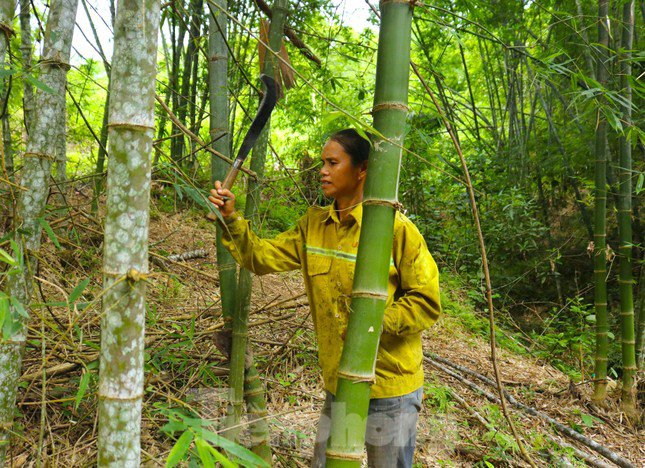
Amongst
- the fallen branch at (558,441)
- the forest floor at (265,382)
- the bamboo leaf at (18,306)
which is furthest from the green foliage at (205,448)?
the fallen branch at (558,441)

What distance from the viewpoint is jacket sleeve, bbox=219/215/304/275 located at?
81.9 inches

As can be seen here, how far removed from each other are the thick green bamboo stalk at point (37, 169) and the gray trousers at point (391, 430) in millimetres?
1208

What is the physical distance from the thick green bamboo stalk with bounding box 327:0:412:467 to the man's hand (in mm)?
683

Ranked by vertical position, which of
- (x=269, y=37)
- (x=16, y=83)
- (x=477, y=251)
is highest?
(x=16, y=83)

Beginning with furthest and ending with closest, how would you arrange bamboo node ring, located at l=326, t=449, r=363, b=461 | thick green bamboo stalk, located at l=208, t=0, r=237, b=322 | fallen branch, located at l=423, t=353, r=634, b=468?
fallen branch, located at l=423, t=353, r=634, b=468, thick green bamboo stalk, located at l=208, t=0, r=237, b=322, bamboo node ring, located at l=326, t=449, r=363, b=461

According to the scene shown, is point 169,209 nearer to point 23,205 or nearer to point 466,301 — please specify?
point 466,301

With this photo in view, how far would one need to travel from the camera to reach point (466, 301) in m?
6.25

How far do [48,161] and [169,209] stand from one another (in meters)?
4.36

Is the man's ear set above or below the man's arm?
above

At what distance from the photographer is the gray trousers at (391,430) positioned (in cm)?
208

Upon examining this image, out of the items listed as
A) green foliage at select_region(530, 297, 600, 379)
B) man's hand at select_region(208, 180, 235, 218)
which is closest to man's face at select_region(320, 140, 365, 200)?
man's hand at select_region(208, 180, 235, 218)

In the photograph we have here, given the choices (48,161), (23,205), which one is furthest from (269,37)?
(23,205)

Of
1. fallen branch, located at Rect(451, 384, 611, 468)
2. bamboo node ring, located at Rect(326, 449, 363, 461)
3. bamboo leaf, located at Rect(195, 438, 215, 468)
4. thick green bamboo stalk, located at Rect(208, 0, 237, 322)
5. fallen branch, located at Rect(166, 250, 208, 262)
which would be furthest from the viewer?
fallen branch, located at Rect(166, 250, 208, 262)

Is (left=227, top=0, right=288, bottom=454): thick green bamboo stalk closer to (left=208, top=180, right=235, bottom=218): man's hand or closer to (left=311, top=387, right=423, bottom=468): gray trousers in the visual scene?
(left=208, top=180, right=235, bottom=218): man's hand
